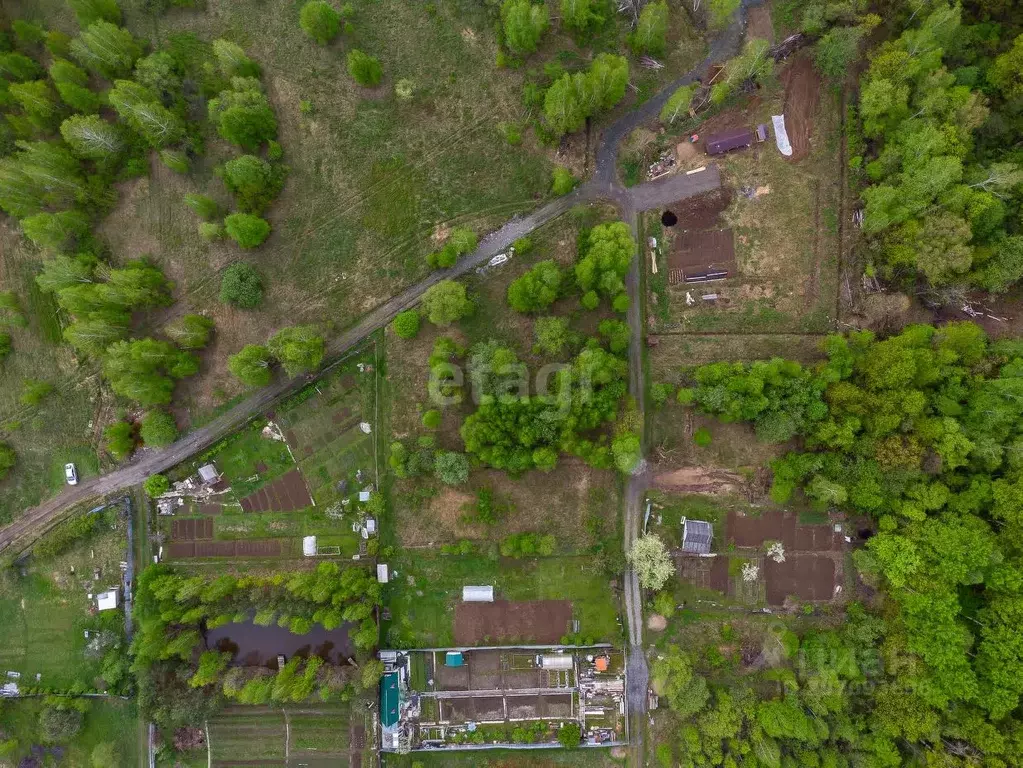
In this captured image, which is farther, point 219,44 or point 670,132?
point 670,132

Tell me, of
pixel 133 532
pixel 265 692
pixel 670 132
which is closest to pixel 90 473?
pixel 133 532

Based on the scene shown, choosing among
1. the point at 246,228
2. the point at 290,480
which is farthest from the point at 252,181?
the point at 290,480

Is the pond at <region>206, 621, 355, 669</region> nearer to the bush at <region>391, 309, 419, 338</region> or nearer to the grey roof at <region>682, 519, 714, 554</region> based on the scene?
the bush at <region>391, 309, 419, 338</region>

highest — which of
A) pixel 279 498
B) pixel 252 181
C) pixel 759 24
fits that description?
→ pixel 759 24

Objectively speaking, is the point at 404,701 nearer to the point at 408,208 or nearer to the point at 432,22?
the point at 408,208

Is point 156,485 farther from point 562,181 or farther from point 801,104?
point 801,104

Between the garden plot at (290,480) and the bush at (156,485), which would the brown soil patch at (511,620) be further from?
→ the bush at (156,485)

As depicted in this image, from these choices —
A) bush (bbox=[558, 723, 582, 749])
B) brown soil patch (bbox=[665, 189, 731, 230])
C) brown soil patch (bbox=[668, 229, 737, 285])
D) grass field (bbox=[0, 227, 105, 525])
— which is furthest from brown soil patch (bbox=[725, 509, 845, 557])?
grass field (bbox=[0, 227, 105, 525])
